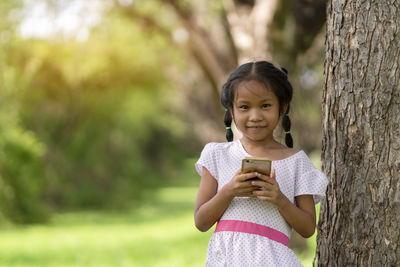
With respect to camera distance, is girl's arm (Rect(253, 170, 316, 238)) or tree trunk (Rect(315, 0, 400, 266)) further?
tree trunk (Rect(315, 0, 400, 266))

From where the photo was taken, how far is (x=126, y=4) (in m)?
12.1

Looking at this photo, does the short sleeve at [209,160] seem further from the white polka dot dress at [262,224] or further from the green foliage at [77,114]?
the green foliage at [77,114]

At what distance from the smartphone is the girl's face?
27 centimetres

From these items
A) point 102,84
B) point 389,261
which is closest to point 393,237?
point 389,261

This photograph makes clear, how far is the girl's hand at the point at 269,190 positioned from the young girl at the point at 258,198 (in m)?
0.02

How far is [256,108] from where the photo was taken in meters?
2.99

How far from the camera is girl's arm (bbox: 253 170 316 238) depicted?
2820mm

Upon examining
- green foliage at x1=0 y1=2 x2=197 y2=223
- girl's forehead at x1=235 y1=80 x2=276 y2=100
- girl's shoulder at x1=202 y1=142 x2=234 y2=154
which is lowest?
girl's shoulder at x1=202 y1=142 x2=234 y2=154

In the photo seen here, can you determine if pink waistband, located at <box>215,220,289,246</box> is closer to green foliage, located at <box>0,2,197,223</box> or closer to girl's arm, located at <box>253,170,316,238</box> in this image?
girl's arm, located at <box>253,170,316,238</box>

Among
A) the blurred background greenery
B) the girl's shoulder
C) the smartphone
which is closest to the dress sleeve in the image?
the smartphone

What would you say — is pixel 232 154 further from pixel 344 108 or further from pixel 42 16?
pixel 42 16

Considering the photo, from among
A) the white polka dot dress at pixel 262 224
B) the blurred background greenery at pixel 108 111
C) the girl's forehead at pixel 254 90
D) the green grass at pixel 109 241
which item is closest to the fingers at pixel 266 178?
the white polka dot dress at pixel 262 224

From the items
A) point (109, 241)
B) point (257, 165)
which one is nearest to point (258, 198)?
point (257, 165)

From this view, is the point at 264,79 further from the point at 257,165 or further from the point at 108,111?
the point at 108,111
